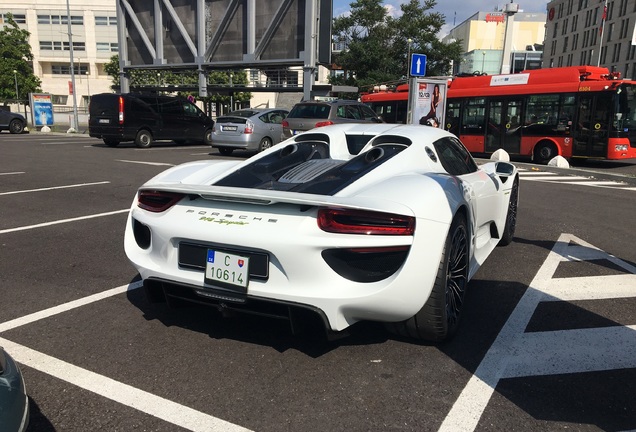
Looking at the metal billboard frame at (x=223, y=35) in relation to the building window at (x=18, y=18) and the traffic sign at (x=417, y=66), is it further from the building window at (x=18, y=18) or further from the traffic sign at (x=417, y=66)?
the building window at (x=18, y=18)


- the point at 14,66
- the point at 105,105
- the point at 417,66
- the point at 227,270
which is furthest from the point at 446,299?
the point at 14,66

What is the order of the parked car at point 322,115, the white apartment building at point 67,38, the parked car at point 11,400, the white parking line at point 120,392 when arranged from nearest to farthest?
1. the parked car at point 11,400
2. the white parking line at point 120,392
3. the parked car at point 322,115
4. the white apartment building at point 67,38

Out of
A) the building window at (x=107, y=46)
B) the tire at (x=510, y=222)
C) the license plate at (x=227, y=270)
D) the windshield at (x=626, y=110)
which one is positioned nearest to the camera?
the license plate at (x=227, y=270)

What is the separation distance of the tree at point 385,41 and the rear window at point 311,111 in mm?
31450

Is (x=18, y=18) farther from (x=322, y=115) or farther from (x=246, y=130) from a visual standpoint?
(x=322, y=115)

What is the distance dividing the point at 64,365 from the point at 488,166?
12.7 ft

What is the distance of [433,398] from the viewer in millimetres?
2459

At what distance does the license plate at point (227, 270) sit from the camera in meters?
2.62

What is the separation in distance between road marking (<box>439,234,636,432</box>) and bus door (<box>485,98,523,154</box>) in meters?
13.1

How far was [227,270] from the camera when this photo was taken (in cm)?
266

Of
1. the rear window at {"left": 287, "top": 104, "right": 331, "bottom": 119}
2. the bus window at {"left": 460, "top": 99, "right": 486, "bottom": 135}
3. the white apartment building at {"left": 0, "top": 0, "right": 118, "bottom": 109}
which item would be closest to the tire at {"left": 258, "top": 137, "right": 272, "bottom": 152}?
the rear window at {"left": 287, "top": 104, "right": 331, "bottom": 119}

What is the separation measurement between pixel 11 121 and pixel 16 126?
38cm

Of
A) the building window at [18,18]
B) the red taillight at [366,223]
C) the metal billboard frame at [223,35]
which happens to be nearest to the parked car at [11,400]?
the red taillight at [366,223]

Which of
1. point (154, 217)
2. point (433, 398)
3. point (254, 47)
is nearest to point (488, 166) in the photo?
point (433, 398)
